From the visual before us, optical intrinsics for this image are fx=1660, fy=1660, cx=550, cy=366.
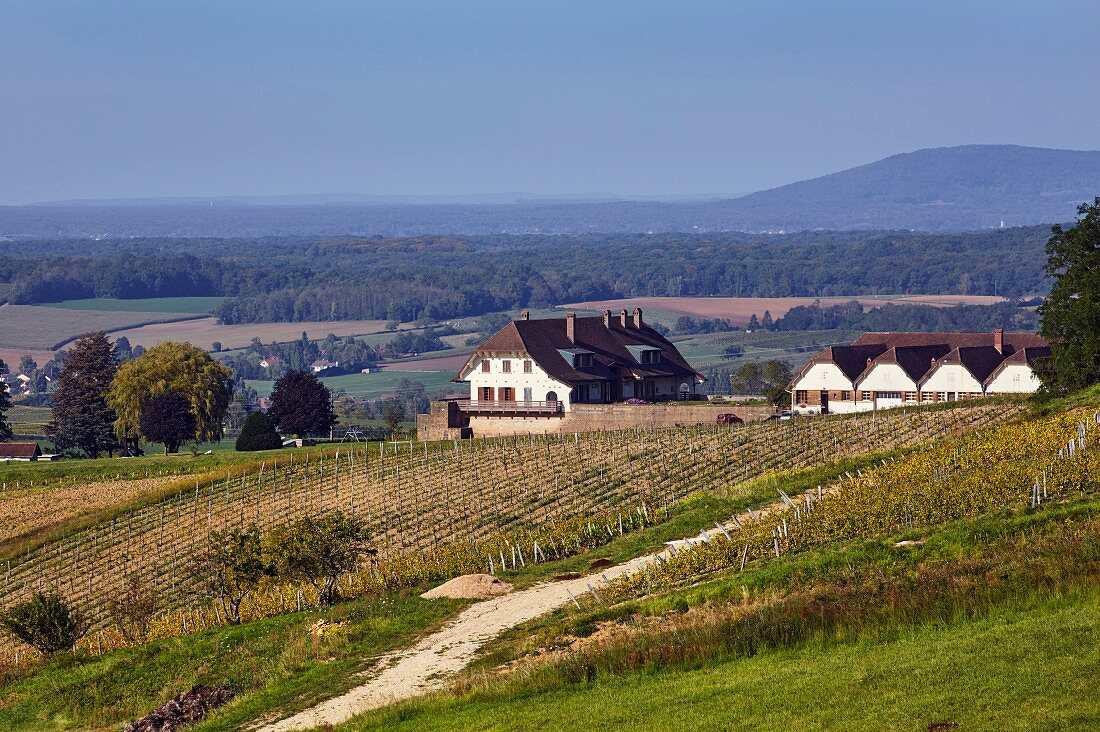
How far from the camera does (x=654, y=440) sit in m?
74.1

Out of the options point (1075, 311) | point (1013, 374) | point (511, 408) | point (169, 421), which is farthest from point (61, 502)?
point (1013, 374)

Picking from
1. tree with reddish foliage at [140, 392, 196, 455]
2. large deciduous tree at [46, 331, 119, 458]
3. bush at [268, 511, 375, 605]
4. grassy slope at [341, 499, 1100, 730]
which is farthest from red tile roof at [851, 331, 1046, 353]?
grassy slope at [341, 499, 1100, 730]

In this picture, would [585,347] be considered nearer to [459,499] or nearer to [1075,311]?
[459,499]

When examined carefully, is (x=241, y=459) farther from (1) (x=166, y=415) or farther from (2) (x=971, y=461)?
(2) (x=971, y=461)

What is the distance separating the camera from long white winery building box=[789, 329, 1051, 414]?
101 metres

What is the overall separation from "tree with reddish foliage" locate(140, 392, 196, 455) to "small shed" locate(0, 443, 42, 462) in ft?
53.5

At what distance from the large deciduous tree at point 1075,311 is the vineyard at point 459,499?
8.96 feet

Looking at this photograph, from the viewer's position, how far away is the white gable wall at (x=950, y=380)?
334ft

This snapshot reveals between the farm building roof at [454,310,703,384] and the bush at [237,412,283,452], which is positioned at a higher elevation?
the farm building roof at [454,310,703,384]

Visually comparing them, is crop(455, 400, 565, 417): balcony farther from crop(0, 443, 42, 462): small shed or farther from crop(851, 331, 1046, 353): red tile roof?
crop(0, 443, 42, 462): small shed

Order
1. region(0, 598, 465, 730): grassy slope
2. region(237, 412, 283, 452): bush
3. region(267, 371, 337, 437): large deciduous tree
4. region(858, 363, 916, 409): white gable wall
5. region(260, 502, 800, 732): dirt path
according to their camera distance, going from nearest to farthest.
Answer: region(260, 502, 800, 732): dirt path
region(0, 598, 465, 730): grassy slope
region(858, 363, 916, 409): white gable wall
region(237, 412, 283, 452): bush
region(267, 371, 337, 437): large deciduous tree

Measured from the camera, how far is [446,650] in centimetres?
3241

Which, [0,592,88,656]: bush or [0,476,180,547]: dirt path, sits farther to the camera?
[0,476,180,547]: dirt path

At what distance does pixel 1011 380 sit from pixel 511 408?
3084 cm
